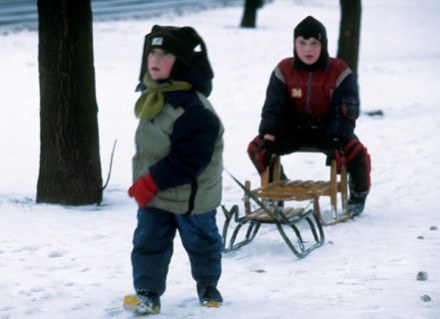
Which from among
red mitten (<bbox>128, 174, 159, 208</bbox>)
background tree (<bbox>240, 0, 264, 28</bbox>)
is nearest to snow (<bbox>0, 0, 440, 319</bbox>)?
red mitten (<bbox>128, 174, 159, 208</bbox>)

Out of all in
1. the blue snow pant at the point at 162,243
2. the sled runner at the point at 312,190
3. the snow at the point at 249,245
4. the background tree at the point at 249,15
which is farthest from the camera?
the background tree at the point at 249,15

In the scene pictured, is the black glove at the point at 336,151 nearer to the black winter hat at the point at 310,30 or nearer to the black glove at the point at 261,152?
the black glove at the point at 261,152

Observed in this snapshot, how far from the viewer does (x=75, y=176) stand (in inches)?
343

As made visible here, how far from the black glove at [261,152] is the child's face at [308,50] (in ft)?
2.51

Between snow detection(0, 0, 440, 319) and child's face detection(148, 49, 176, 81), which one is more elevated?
child's face detection(148, 49, 176, 81)

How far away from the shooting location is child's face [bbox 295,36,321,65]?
26.8 feet

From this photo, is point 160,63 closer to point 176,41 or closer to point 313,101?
point 176,41

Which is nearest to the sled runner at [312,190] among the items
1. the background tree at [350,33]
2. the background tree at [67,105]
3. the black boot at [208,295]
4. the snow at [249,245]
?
the snow at [249,245]

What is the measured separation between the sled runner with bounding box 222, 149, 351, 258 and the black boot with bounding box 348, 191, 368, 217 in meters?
0.08

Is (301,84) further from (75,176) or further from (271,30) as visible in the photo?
(271,30)

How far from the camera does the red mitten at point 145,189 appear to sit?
529 centimetres

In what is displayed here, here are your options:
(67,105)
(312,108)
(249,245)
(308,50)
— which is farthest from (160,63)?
(67,105)

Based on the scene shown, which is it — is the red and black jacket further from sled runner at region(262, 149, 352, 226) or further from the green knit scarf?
the green knit scarf

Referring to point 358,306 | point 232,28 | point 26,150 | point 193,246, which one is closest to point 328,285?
point 358,306
